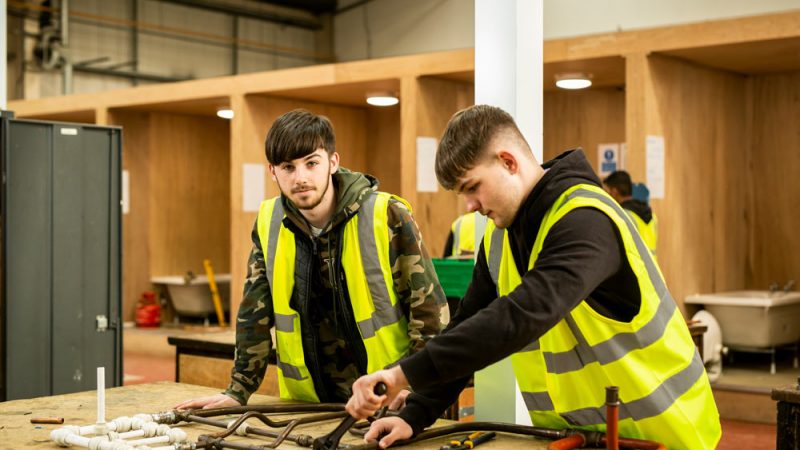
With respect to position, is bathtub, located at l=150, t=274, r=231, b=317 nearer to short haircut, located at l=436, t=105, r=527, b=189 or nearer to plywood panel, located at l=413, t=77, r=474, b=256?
plywood panel, located at l=413, t=77, r=474, b=256

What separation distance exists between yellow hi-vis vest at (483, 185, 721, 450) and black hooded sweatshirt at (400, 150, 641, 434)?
0.09 feet

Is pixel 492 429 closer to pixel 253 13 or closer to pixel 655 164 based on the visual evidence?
pixel 655 164

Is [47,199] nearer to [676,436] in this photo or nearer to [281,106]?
[676,436]

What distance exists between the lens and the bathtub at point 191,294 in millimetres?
11227

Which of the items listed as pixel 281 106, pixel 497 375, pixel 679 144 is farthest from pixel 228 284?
pixel 497 375

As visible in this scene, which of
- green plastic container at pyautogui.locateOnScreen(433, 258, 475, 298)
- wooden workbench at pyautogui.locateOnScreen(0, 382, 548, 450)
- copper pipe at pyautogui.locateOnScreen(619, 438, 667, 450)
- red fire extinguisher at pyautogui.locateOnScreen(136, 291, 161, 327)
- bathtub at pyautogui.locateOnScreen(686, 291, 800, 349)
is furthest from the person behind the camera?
red fire extinguisher at pyautogui.locateOnScreen(136, 291, 161, 327)

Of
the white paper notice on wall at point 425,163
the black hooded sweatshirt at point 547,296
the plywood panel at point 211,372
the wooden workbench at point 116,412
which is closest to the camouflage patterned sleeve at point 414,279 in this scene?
the wooden workbench at point 116,412

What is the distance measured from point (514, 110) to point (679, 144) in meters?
5.02

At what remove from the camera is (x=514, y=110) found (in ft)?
10.1

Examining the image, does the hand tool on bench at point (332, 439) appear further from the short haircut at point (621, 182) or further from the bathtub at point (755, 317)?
the bathtub at point (755, 317)

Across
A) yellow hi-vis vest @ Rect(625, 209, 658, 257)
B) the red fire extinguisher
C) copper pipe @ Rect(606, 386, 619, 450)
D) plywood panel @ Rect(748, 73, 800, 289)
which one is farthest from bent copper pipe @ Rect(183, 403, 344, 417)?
the red fire extinguisher

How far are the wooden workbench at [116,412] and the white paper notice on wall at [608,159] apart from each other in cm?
677

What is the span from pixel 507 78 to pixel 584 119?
6811mm

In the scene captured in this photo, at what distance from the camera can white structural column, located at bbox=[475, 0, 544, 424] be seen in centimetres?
309
